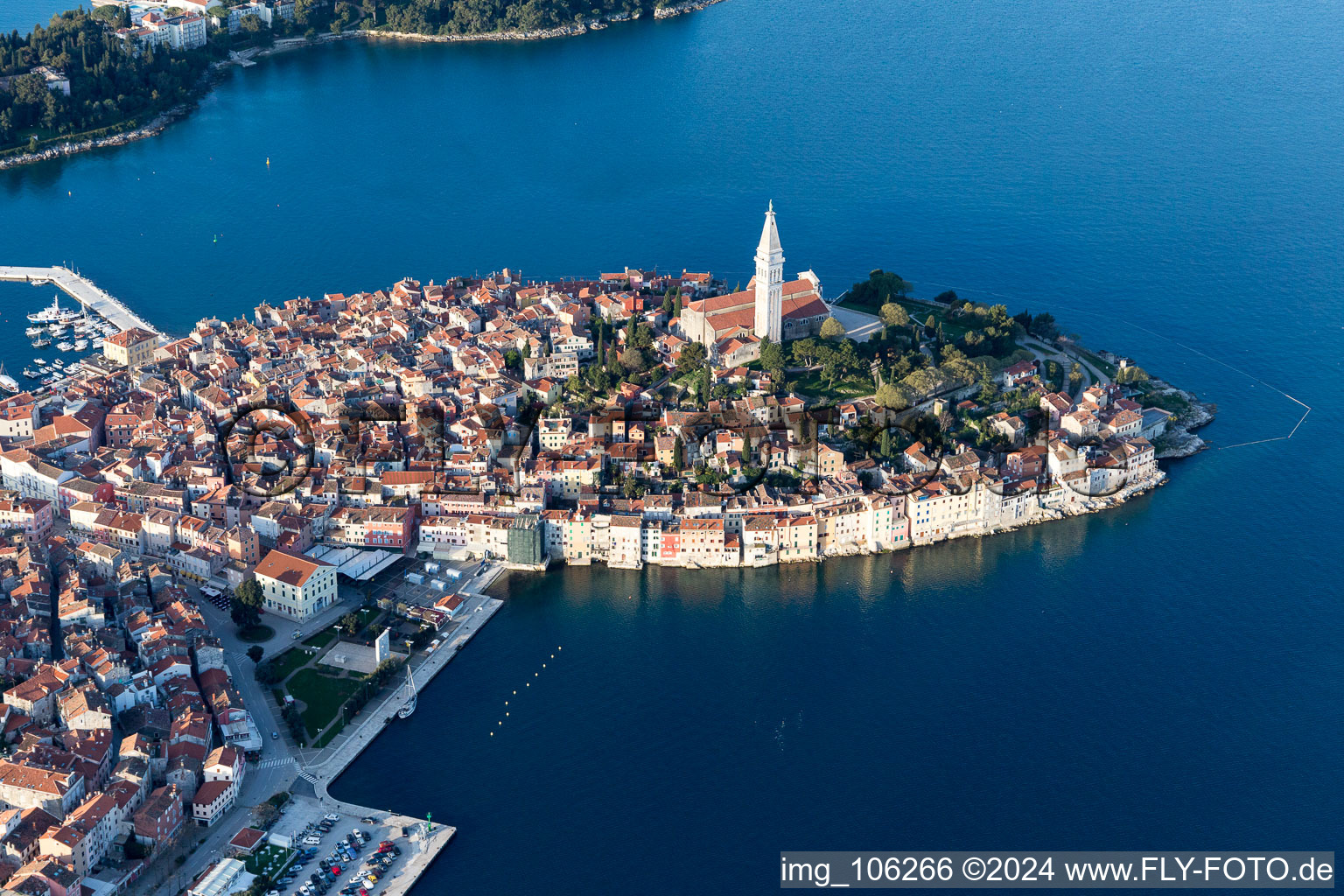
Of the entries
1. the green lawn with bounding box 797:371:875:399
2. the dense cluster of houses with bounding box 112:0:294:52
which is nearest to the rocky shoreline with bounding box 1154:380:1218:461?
the green lawn with bounding box 797:371:875:399

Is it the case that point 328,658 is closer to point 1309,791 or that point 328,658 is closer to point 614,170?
point 1309,791

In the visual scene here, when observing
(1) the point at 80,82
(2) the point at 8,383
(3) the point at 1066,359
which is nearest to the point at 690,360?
(3) the point at 1066,359

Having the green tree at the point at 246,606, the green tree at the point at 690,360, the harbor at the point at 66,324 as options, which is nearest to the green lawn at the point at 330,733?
the green tree at the point at 246,606

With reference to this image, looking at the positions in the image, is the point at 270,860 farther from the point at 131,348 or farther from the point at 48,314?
the point at 48,314

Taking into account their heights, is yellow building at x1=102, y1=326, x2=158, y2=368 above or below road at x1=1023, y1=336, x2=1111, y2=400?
above

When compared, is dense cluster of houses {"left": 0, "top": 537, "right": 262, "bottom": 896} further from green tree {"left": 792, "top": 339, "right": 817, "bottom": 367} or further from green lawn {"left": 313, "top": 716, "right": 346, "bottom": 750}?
green tree {"left": 792, "top": 339, "right": 817, "bottom": 367}

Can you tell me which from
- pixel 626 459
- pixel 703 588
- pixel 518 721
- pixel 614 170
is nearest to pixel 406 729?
pixel 518 721

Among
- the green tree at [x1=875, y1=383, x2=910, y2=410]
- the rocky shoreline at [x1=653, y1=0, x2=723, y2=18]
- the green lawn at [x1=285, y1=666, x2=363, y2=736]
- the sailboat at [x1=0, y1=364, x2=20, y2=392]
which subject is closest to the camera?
the green lawn at [x1=285, y1=666, x2=363, y2=736]
